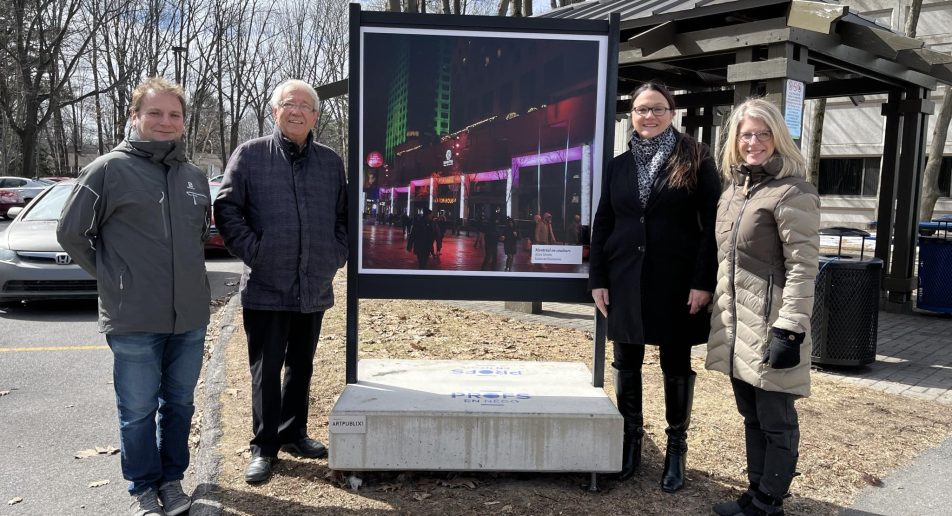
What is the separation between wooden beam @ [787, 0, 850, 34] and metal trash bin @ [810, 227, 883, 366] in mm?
2056

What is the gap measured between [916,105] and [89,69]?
145ft

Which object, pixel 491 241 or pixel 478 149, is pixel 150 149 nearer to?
pixel 478 149

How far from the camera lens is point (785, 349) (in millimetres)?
2885

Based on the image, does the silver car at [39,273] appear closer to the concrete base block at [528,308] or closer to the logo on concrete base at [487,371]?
the concrete base block at [528,308]

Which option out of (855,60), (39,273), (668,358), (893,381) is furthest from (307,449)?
A: (855,60)

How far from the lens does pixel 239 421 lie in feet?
15.1

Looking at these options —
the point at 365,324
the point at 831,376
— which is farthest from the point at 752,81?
the point at 365,324

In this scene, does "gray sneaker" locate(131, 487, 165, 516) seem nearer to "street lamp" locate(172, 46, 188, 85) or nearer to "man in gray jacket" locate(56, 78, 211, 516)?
"man in gray jacket" locate(56, 78, 211, 516)

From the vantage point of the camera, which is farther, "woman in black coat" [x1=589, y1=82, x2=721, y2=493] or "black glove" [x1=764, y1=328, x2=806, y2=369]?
"woman in black coat" [x1=589, y1=82, x2=721, y2=493]

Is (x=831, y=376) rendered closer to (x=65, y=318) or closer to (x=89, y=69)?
(x=65, y=318)

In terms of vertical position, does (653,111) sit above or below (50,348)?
above

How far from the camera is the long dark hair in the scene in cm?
337

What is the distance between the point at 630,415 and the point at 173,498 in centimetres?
232

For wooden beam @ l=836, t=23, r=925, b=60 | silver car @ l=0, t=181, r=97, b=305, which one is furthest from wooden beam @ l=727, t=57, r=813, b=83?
silver car @ l=0, t=181, r=97, b=305
